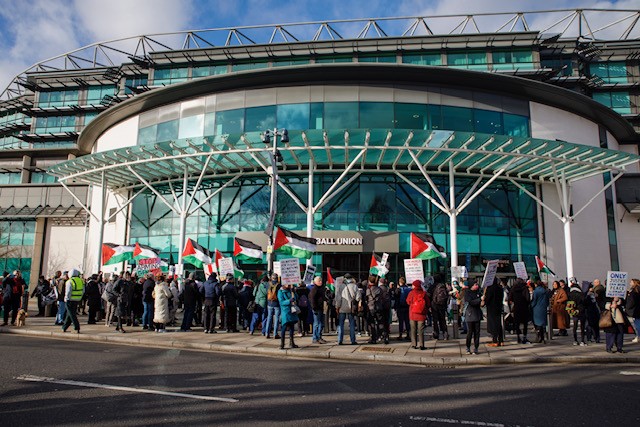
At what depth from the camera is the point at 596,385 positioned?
7.94m

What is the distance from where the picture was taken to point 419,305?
38.2 feet

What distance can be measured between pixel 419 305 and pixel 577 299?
5.49 m

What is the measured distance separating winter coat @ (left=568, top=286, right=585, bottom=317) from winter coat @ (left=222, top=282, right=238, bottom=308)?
10299 millimetres

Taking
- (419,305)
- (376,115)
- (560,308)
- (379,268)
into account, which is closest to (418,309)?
(419,305)

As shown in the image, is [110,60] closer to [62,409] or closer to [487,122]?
[487,122]

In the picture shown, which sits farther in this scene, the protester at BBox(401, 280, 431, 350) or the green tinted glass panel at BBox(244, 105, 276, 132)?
the green tinted glass panel at BBox(244, 105, 276, 132)

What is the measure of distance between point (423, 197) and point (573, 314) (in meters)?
13.2

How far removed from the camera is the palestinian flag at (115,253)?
842 inches

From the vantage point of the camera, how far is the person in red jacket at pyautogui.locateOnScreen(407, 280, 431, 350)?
11.7 m

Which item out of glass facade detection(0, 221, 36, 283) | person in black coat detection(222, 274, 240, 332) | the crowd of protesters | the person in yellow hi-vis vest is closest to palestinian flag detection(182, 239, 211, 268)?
the crowd of protesters

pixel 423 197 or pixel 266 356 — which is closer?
pixel 266 356

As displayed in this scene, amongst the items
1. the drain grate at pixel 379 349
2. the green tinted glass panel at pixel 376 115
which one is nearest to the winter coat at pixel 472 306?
the drain grate at pixel 379 349

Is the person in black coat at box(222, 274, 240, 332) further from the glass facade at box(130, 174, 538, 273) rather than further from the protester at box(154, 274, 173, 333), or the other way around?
the glass facade at box(130, 174, 538, 273)

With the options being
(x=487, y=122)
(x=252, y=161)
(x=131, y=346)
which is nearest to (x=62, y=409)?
(x=131, y=346)
